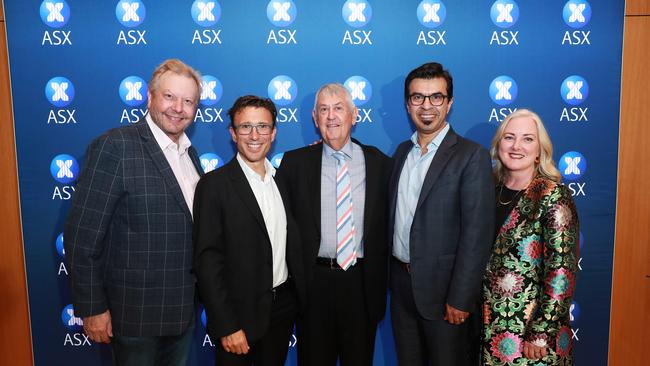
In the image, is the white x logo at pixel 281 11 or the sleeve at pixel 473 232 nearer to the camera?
the sleeve at pixel 473 232

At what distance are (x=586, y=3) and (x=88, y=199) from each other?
3652 mm

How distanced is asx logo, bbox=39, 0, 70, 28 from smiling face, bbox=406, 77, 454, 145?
103 inches

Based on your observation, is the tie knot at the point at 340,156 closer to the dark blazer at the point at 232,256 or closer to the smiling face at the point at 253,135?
the smiling face at the point at 253,135

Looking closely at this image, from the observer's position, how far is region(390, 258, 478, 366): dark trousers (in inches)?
86.5

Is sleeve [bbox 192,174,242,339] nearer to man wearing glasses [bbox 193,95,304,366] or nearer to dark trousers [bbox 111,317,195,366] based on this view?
man wearing glasses [bbox 193,95,304,366]

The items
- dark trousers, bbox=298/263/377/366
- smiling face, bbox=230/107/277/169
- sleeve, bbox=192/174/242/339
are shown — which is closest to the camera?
sleeve, bbox=192/174/242/339

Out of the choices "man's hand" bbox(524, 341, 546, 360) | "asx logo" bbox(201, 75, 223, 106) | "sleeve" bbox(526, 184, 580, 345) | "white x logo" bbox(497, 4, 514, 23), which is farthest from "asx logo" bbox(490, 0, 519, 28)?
"man's hand" bbox(524, 341, 546, 360)

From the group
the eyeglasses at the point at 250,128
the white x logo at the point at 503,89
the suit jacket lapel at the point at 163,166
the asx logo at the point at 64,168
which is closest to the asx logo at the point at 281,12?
the eyeglasses at the point at 250,128

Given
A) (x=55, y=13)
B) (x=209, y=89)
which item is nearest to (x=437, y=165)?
(x=209, y=89)

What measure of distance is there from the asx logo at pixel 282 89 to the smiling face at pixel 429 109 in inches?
41.5

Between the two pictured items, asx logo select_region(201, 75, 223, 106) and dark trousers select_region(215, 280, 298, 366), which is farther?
asx logo select_region(201, 75, 223, 106)

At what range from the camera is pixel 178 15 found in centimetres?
291

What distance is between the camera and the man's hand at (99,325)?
1.98 m

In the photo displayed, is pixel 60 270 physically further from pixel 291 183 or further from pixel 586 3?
pixel 586 3
